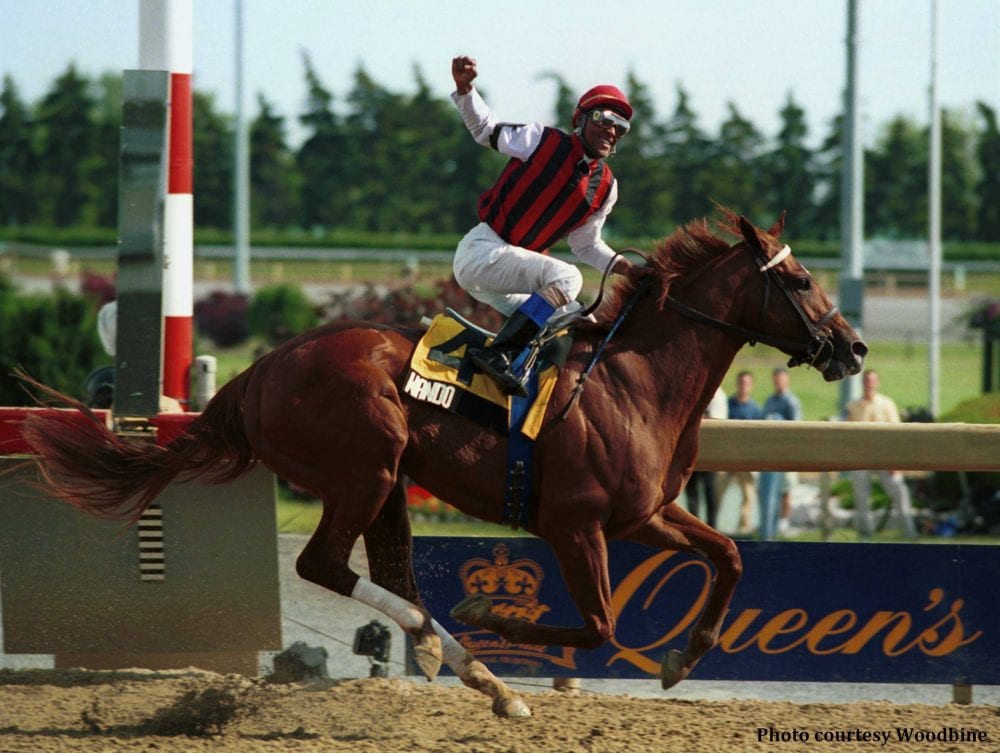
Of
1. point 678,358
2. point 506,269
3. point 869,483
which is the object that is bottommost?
point 869,483

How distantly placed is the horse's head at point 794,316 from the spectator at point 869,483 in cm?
547

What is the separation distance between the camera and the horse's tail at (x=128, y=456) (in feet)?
18.7

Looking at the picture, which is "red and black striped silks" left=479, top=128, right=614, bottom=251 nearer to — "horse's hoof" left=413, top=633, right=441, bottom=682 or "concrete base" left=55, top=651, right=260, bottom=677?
"horse's hoof" left=413, top=633, right=441, bottom=682

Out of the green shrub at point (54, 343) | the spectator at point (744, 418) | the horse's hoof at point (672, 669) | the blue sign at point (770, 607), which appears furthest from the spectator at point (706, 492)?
the green shrub at point (54, 343)

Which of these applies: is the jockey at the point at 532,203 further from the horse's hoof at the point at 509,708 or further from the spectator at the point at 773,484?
the spectator at the point at 773,484

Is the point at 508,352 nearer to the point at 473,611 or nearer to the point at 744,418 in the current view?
the point at 473,611

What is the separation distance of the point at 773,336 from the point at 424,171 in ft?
161

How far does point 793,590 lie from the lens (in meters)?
6.00

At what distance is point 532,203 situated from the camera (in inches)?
221

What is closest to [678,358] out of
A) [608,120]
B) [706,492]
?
[608,120]

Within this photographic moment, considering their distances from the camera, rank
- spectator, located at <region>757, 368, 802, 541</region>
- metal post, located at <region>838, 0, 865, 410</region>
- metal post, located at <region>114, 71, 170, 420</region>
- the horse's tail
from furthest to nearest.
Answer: metal post, located at <region>838, 0, 865, 410</region> → spectator, located at <region>757, 368, 802, 541</region> → metal post, located at <region>114, 71, 170, 420</region> → the horse's tail

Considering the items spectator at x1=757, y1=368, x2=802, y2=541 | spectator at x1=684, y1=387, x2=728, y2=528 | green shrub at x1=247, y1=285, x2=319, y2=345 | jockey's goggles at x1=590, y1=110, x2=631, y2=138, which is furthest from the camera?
green shrub at x1=247, y1=285, x2=319, y2=345

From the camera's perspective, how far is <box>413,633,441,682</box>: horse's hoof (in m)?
5.36

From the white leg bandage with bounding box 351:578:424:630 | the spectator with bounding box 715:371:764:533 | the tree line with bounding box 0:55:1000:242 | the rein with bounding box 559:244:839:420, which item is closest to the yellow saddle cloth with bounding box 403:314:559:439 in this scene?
the rein with bounding box 559:244:839:420
